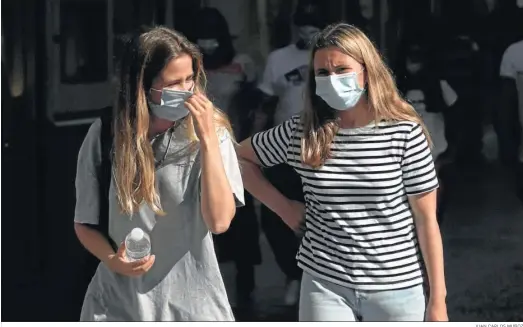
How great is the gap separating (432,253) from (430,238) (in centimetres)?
5

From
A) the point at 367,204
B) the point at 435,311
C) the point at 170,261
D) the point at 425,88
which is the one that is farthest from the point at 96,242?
the point at 425,88

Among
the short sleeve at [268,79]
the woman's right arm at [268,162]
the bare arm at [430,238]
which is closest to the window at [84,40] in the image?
the short sleeve at [268,79]

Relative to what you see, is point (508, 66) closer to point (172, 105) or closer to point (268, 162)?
point (268, 162)

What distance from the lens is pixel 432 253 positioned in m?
3.50

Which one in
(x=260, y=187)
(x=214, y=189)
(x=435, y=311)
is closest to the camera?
(x=214, y=189)

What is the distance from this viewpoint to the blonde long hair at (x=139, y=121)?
11.2 feet

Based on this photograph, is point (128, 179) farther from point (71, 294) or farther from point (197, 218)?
point (71, 294)

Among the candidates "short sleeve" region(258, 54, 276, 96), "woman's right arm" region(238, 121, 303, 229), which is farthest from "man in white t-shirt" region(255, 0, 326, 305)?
"woman's right arm" region(238, 121, 303, 229)

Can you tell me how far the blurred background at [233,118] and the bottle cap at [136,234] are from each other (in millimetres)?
1175

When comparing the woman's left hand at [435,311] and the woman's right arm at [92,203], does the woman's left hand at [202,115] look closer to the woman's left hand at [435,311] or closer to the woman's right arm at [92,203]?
the woman's right arm at [92,203]

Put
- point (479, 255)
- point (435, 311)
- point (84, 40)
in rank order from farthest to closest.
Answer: point (479, 255) < point (84, 40) < point (435, 311)

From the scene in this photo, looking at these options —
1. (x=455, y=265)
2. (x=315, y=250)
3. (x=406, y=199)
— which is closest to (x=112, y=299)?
(x=315, y=250)

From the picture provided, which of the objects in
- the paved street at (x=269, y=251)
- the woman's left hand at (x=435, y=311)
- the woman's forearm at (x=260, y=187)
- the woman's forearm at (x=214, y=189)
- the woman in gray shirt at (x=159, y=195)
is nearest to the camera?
the woman's forearm at (x=214, y=189)

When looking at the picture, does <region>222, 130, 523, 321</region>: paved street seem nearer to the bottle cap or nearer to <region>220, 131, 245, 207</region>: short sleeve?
<region>220, 131, 245, 207</region>: short sleeve
